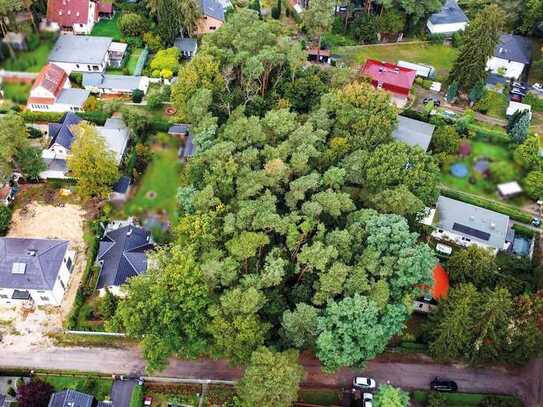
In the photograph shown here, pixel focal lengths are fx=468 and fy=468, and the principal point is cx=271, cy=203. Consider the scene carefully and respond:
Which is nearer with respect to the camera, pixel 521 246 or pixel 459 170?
pixel 521 246

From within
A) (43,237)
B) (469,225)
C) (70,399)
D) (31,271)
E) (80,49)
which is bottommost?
(70,399)

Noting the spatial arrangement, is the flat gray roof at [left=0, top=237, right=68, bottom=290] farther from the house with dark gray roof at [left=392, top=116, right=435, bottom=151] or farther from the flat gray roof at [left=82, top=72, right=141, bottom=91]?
the house with dark gray roof at [left=392, top=116, right=435, bottom=151]

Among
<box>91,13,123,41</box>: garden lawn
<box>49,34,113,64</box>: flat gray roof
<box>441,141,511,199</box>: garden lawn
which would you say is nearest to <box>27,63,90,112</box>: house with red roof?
<box>49,34,113,64</box>: flat gray roof

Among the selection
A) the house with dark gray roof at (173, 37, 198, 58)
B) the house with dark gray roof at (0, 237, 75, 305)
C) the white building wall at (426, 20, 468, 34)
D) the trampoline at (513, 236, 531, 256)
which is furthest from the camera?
the white building wall at (426, 20, 468, 34)

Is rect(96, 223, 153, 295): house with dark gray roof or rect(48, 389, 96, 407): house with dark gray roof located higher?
rect(96, 223, 153, 295): house with dark gray roof

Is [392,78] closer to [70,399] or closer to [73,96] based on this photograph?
[73,96]

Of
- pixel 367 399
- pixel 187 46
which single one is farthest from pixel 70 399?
pixel 187 46

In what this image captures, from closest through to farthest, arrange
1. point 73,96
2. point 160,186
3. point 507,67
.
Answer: point 160,186, point 73,96, point 507,67
